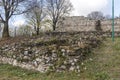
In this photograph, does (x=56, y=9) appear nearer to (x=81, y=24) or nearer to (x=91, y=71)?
(x=81, y=24)

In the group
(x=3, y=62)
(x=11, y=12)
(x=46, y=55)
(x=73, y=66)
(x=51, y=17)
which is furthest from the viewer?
(x=51, y=17)

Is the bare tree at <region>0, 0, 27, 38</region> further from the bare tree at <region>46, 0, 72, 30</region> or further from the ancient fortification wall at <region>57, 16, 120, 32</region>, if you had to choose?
the bare tree at <region>46, 0, 72, 30</region>

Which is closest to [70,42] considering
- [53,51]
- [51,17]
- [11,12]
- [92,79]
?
[53,51]

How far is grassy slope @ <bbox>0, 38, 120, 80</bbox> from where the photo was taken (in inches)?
409

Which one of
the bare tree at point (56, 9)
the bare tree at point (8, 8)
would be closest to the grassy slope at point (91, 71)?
the bare tree at point (8, 8)

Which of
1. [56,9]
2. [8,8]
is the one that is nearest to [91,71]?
[8,8]

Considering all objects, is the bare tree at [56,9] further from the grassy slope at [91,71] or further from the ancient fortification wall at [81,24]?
the grassy slope at [91,71]

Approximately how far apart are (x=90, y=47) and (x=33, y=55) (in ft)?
9.10

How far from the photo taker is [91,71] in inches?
424

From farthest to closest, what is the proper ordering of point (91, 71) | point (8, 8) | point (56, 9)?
point (56, 9) → point (8, 8) → point (91, 71)

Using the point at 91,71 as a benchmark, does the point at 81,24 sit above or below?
above

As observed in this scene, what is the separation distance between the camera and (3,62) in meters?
14.1

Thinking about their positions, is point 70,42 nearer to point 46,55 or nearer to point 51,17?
point 46,55

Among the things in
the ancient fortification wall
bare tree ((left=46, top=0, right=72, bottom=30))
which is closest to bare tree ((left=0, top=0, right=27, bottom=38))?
the ancient fortification wall
